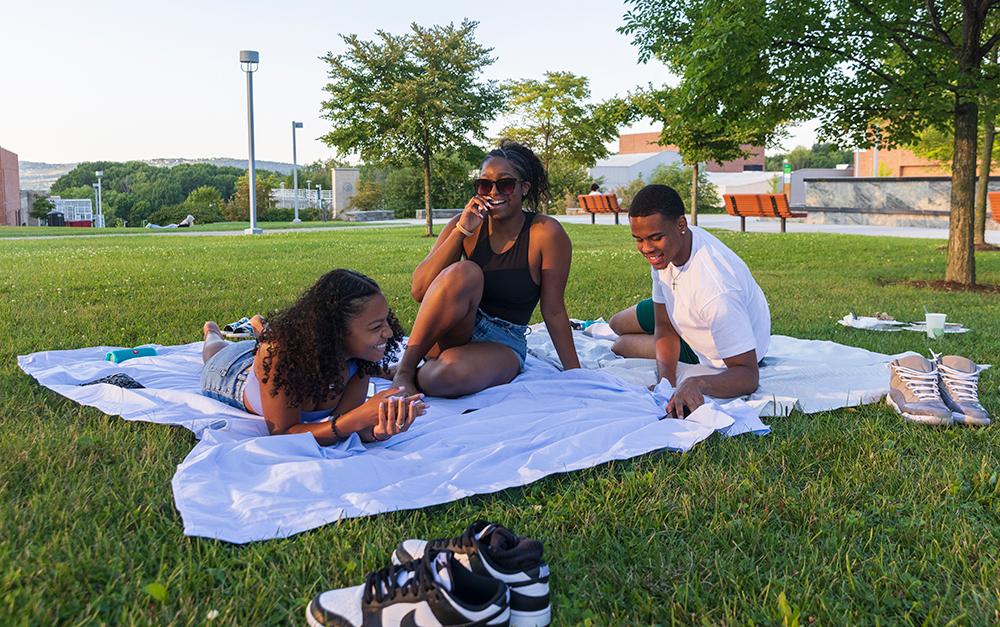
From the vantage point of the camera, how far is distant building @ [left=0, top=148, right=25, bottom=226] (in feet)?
165

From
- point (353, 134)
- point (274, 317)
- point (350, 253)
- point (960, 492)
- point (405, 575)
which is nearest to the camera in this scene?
point (405, 575)

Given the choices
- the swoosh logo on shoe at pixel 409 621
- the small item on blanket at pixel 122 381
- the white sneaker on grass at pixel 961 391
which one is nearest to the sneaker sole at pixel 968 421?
the white sneaker on grass at pixel 961 391

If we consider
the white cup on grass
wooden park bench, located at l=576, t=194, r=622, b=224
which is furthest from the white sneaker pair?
wooden park bench, located at l=576, t=194, r=622, b=224

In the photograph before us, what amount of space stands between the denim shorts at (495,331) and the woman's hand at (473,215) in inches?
19.6

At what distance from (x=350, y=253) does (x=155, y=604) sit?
12165 mm

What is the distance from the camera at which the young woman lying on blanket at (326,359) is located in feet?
10.8

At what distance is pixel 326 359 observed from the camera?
3320 millimetres

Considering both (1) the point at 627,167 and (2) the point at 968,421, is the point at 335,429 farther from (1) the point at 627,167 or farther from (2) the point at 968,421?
(1) the point at 627,167

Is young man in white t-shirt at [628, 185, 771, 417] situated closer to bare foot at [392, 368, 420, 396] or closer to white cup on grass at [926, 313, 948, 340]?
bare foot at [392, 368, 420, 396]

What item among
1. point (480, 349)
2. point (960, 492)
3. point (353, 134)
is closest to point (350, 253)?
point (353, 134)

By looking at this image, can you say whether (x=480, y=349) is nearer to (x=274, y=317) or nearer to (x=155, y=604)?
(x=274, y=317)

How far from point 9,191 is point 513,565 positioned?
61020 mm

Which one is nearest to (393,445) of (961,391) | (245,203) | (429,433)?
(429,433)

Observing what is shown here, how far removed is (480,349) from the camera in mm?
4398
